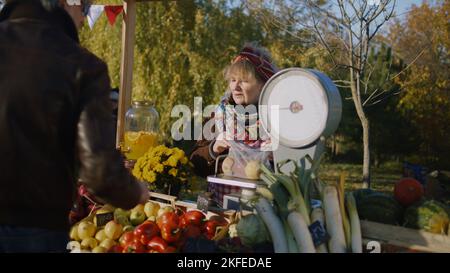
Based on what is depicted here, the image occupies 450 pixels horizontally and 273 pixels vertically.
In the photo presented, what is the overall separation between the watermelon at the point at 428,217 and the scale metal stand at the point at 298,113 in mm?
498

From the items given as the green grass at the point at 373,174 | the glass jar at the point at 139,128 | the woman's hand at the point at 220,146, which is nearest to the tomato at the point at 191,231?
the woman's hand at the point at 220,146

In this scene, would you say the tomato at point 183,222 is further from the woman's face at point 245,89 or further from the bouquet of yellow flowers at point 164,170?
the woman's face at point 245,89

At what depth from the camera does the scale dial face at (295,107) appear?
238 centimetres

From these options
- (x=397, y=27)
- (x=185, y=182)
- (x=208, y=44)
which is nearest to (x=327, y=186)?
(x=185, y=182)

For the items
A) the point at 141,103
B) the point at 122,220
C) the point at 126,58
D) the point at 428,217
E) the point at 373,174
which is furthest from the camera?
the point at 373,174

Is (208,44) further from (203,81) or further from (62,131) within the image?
(62,131)

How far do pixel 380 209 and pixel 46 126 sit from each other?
4.74ft

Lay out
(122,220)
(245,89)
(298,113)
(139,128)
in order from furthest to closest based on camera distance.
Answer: (139,128) → (245,89) → (122,220) → (298,113)

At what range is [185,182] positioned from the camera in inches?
130

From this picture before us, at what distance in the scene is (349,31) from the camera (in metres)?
6.30

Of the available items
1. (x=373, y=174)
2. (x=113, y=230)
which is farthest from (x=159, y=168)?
(x=373, y=174)

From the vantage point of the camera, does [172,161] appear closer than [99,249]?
No

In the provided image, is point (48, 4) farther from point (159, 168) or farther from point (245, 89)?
point (245, 89)
